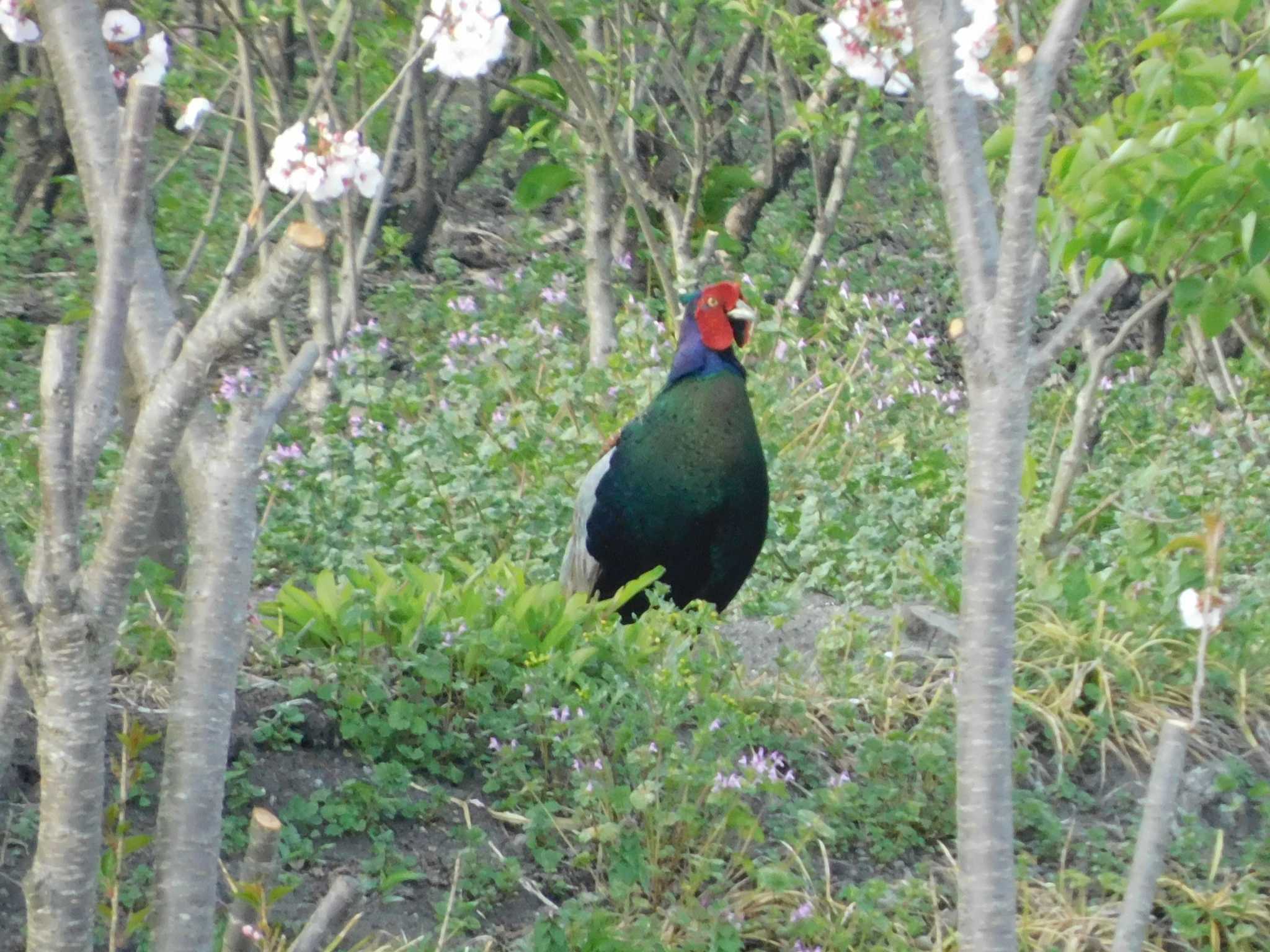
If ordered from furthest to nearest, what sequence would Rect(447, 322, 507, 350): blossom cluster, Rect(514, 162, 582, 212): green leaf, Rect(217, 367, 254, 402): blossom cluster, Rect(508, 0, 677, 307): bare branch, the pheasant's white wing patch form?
1. Rect(514, 162, 582, 212): green leaf
2. Rect(447, 322, 507, 350): blossom cluster
3. Rect(217, 367, 254, 402): blossom cluster
4. Rect(508, 0, 677, 307): bare branch
5. the pheasant's white wing patch

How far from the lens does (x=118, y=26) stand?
231cm

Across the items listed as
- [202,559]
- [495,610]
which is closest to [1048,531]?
[495,610]

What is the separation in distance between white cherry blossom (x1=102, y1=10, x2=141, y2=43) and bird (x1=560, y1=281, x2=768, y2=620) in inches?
84.4

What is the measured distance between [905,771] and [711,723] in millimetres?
570

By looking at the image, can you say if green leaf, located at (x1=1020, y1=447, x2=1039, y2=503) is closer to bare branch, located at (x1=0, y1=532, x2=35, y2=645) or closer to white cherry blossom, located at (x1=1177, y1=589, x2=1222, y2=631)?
white cherry blossom, located at (x1=1177, y1=589, x2=1222, y2=631)

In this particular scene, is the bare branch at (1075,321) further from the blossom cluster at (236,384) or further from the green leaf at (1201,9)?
the blossom cluster at (236,384)

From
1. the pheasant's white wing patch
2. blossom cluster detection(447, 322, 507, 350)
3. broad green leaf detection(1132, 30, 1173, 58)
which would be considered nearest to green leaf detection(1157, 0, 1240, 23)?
broad green leaf detection(1132, 30, 1173, 58)

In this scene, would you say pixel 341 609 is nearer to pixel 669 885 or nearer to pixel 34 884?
pixel 669 885

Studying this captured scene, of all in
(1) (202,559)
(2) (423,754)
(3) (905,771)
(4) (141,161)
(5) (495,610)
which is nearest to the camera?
(4) (141,161)

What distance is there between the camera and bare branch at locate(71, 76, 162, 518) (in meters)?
1.61

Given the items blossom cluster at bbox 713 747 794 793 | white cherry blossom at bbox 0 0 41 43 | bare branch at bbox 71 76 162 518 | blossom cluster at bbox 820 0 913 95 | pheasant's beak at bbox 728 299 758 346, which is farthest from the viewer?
pheasant's beak at bbox 728 299 758 346

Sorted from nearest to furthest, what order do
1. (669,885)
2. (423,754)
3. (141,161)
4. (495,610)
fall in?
(141,161)
(669,885)
(423,754)
(495,610)

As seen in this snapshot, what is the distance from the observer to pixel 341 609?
3395 mm

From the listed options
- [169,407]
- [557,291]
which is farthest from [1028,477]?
[169,407]
